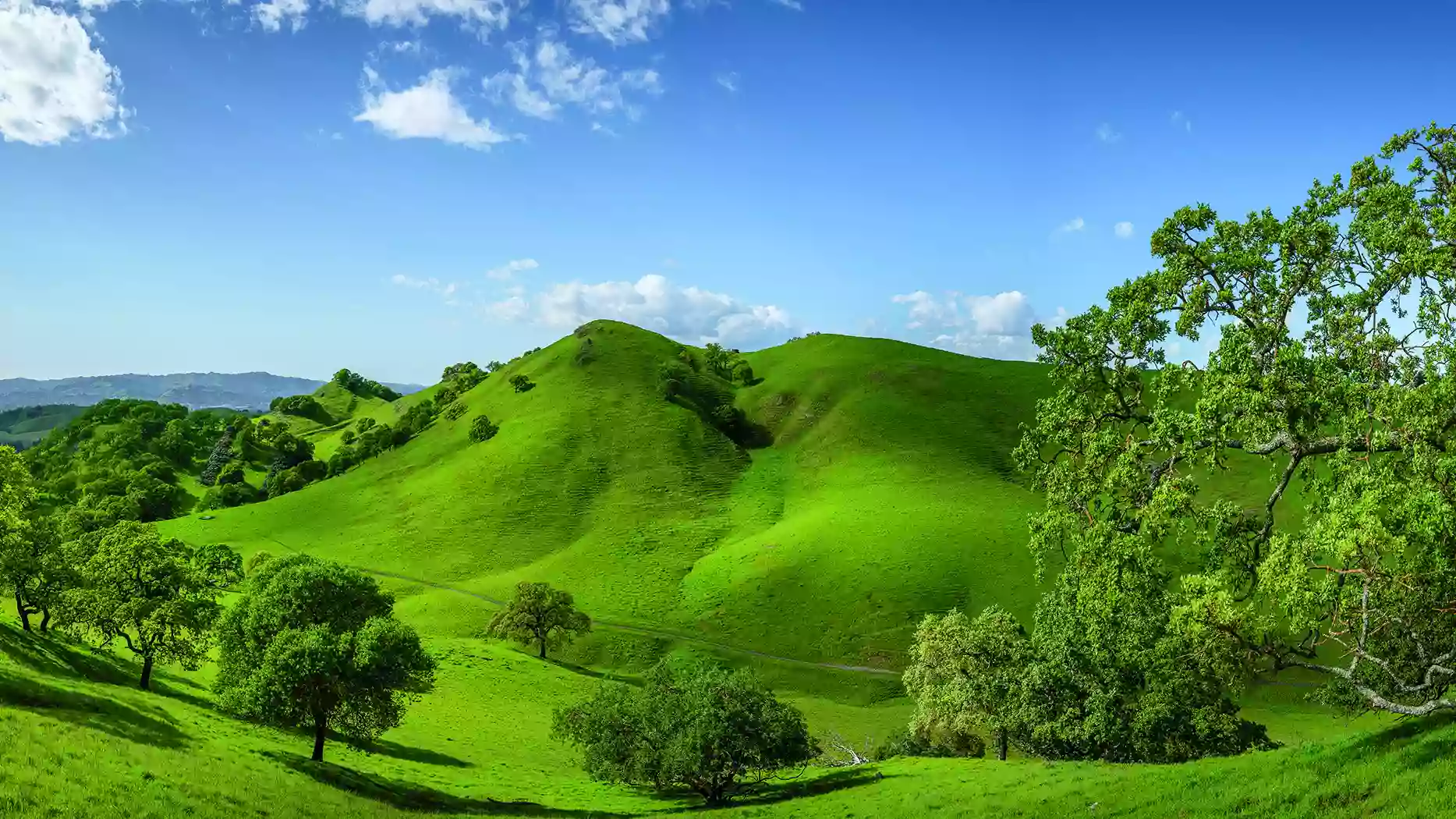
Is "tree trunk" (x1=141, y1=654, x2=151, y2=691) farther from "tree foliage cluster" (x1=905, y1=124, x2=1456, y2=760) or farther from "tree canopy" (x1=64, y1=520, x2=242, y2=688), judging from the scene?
"tree foliage cluster" (x1=905, y1=124, x2=1456, y2=760)

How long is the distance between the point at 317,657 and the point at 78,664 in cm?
2242

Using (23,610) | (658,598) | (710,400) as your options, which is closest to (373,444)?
(710,400)

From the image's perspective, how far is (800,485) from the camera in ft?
495

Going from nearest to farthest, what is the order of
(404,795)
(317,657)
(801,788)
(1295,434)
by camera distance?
(1295,434)
(317,657)
(404,795)
(801,788)

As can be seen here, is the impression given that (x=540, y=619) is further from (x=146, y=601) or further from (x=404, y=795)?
(x=404, y=795)

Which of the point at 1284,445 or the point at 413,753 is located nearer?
the point at 1284,445

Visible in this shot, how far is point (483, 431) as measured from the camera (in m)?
173

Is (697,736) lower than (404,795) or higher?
higher

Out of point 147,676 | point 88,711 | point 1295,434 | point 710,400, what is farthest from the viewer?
point 710,400

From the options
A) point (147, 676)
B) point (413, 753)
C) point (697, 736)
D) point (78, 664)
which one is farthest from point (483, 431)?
point (697, 736)

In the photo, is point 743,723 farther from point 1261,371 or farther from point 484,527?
point 484,527

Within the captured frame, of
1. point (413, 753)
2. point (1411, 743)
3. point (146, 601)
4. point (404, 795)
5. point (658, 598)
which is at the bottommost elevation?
point (413, 753)

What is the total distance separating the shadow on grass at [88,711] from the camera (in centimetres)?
3425

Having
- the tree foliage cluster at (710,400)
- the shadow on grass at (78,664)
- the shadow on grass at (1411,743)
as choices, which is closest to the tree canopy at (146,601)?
the shadow on grass at (78,664)
